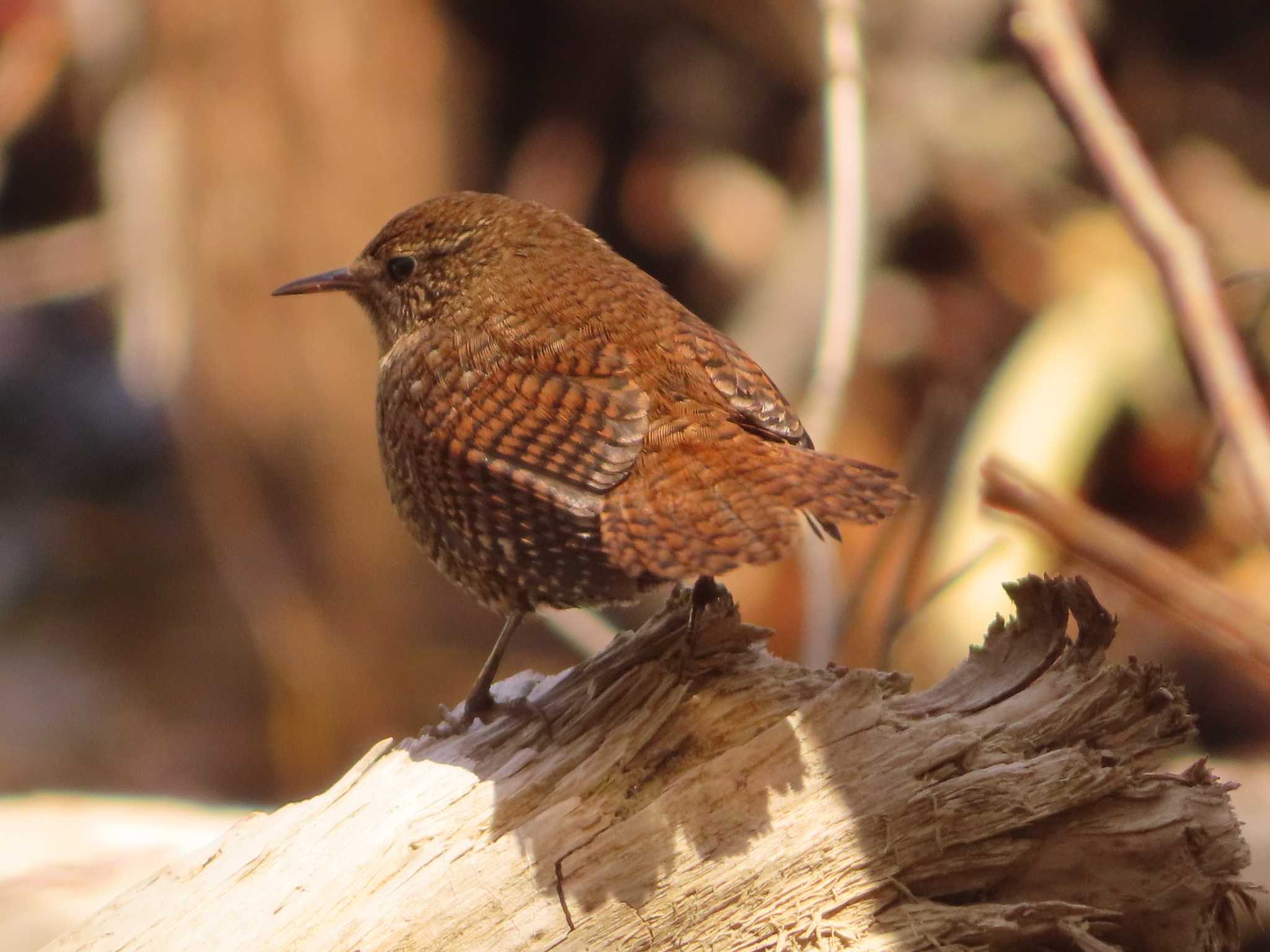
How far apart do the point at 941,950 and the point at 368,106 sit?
17.4 feet

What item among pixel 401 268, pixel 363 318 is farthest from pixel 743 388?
pixel 363 318

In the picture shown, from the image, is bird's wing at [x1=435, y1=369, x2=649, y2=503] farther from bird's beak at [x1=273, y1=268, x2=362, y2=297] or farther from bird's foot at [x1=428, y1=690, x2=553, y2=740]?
bird's beak at [x1=273, y1=268, x2=362, y2=297]

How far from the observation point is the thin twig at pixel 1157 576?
1644mm

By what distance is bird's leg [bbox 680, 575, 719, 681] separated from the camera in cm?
260

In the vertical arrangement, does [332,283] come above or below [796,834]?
above

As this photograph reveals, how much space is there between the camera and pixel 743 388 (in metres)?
2.71

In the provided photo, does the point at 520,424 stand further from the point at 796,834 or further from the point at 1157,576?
the point at 1157,576

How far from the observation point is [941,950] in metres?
2.44

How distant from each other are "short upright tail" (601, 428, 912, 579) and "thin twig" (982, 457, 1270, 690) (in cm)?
38

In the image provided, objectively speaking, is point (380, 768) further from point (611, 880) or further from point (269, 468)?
point (269, 468)

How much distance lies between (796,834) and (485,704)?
0.68 metres

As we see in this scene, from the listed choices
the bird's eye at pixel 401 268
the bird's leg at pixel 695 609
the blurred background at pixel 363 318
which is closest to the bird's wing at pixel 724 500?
the bird's leg at pixel 695 609

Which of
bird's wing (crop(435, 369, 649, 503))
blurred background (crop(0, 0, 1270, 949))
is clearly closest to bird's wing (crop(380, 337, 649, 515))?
bird's wing (crop(435, 369, 649, 503))

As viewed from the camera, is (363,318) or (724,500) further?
(363,318)
